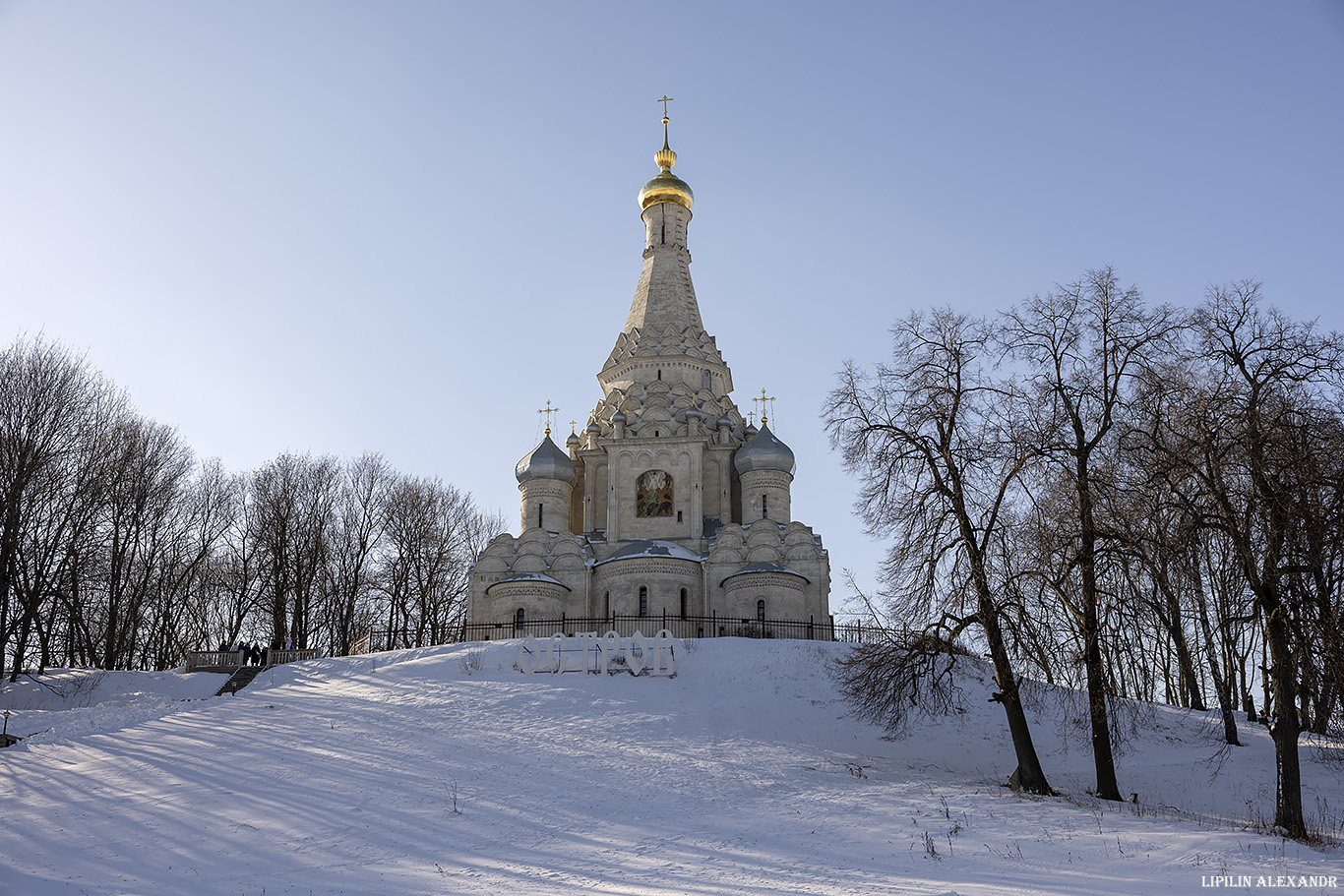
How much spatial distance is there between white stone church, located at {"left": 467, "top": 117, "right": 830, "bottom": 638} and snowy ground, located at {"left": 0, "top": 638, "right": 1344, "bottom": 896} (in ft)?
29.2

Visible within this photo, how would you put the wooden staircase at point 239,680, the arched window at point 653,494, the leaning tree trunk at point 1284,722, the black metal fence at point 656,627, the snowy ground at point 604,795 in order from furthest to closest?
1. the arched window at point 653,494
2. the black metal fence at point 656,627
3. the wooden staircase at point 239,680
4. the leaning tree trunk at point 1284,722
5. the snowy ground at point 604,795

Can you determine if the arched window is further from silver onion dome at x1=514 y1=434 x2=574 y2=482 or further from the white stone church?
silver onion dome at x1=514 y1=434 x2=574 y2=482

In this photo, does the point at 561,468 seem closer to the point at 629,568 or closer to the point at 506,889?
the point at 629,568

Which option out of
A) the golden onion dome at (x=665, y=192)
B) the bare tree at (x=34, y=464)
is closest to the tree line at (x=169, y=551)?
the bare tree at (x=34, y=464)

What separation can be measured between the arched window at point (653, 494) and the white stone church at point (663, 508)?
5 cm

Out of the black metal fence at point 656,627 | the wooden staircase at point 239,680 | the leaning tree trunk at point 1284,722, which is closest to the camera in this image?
the leaning tree trunk at point 1284,722

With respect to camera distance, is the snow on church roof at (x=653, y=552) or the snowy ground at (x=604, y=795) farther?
the snow on church roof at (x=653, y=552)

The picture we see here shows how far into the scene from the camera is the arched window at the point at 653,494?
40094 mm

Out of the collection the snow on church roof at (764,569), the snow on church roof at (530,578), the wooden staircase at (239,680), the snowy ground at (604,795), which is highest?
the snow on church roof at (764,569)

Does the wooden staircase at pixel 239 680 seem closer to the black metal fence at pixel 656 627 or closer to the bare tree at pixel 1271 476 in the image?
the black metal fence at pixel 656 627

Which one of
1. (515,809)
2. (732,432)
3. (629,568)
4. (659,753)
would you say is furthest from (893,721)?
(732,432)

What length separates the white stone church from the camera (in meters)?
36.2

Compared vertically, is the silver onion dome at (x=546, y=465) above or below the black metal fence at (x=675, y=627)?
above

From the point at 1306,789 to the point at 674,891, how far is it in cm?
1315
